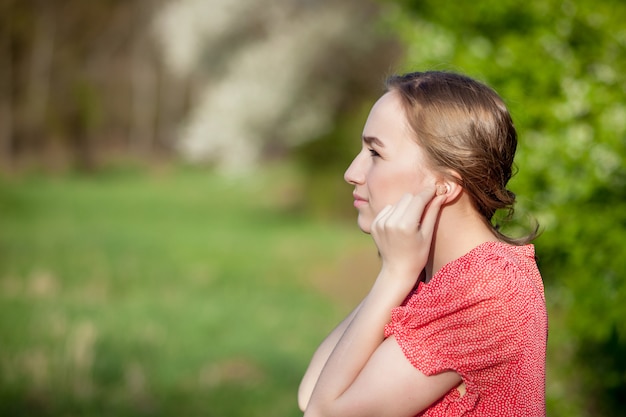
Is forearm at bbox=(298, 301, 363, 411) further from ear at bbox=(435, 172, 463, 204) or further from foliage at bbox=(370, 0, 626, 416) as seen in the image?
foliage at bbox=(370, 0, 626, 416)

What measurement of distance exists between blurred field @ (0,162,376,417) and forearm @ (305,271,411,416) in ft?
Answer: 15.4

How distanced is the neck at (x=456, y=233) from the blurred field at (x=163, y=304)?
465 cm

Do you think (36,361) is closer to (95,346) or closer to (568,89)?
(95,346)

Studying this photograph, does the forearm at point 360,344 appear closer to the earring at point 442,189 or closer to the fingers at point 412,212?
the fingers at point 412,212

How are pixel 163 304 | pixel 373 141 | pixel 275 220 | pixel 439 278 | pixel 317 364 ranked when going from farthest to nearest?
1. pixel 275 220
2. pixel 163 304
3. pixel 317 364
4. pixel 373 141
5. pixel 439 278

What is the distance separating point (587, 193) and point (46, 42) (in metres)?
31.4

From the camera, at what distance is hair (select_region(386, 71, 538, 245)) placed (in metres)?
1.92

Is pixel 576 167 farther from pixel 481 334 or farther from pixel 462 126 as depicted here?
pixel 481 334

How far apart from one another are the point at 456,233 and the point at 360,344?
1.29 feet

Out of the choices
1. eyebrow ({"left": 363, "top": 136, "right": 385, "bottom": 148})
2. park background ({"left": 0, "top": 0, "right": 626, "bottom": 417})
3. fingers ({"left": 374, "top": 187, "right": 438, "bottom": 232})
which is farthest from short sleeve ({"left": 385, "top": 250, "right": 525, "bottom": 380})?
park background ({"left": 0, "top": 0, "right": 626, "bottom": 417})

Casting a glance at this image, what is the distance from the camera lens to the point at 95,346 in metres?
7.84

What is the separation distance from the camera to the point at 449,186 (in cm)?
197

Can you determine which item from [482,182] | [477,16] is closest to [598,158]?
[477,16]

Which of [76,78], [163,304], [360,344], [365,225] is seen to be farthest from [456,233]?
[76,78]
